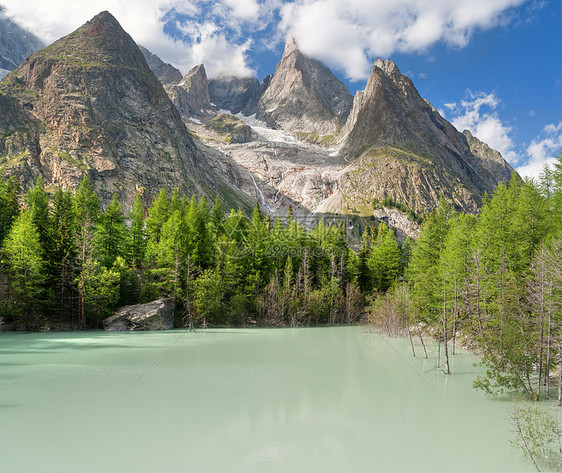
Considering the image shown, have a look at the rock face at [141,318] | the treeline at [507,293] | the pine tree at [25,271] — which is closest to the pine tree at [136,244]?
the rock face at [141,318]

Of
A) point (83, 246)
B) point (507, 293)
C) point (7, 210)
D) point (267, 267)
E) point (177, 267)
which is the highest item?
point (7, 210)

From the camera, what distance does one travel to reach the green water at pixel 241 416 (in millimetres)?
10672

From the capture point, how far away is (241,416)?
47.3 ft

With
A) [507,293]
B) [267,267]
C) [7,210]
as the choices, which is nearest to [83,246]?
[7,210]

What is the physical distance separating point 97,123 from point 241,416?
144839 millimetres

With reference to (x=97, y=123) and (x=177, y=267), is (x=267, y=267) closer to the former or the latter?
(x=177, y=267)

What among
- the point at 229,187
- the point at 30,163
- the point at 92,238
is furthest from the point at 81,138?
the point at 92,238

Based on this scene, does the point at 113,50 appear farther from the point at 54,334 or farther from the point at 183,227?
the point at 54,334

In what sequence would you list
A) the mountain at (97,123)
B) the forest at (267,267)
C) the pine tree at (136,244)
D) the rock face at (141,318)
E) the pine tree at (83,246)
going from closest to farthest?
the forest at (267,267), the pine tree at (83,246), the rock face at (141,318), the pine tree at (136,244), the mountain at (97,123)

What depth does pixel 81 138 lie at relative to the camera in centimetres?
13062

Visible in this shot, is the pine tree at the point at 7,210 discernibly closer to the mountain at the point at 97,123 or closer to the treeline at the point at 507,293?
the treeline at the point at 507,293

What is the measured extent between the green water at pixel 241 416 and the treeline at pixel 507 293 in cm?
213

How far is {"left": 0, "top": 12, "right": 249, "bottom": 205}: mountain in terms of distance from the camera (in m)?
122

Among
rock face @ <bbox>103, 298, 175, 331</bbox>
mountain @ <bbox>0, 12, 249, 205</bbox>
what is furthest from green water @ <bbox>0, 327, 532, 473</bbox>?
mountain @ <bbox>0, 12, 249, 205</bbox>
